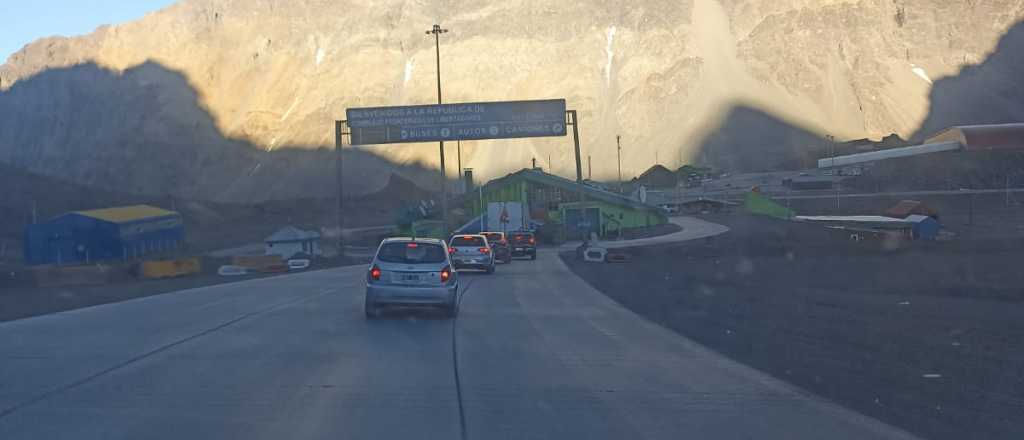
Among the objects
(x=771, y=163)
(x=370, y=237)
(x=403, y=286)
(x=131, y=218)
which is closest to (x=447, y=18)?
(x=771, y=163)

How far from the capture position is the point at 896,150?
88.6m

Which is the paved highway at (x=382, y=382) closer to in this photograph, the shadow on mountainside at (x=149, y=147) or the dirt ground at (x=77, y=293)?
the dirt ground at (x=77, y=293)

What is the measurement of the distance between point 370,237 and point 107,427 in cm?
6285

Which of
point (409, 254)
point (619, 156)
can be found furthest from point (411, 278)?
point (619, 156)

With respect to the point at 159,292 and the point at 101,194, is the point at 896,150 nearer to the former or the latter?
the point at 101,194

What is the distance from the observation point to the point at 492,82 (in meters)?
118

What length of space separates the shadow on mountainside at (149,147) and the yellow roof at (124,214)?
52.2m

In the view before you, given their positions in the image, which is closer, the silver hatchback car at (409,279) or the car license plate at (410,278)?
the silver hatchback car at (409,279)

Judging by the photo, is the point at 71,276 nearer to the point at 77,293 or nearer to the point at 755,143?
the point at 77,293

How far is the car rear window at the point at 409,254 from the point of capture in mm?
19422

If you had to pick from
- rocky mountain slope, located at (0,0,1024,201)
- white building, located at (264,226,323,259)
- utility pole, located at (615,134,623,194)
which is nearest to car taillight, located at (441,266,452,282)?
white building, located at (264,226,323,259)

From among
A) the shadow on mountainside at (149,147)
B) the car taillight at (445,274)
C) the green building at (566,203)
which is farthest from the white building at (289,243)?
the shadow on mountainside at (149,147)

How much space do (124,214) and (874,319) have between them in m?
45.1

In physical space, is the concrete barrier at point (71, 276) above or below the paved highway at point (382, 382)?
above
